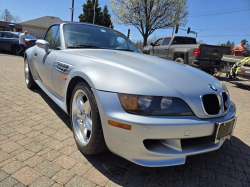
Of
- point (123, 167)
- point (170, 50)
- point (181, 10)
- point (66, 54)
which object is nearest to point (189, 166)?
point (123, 167)

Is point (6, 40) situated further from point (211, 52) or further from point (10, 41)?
point (211, 52)

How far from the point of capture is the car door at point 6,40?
12.8 metres

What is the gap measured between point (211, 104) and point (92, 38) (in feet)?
6.66

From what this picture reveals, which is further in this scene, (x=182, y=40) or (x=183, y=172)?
(x=182, y=40)

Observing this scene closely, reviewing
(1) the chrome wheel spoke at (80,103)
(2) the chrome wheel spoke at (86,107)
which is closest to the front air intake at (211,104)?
(2) the chrome wheel spoke at (86,107)

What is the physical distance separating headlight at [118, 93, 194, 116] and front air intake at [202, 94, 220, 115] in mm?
201

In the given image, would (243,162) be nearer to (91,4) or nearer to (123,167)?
(123,167)

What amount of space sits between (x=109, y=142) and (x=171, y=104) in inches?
24.7

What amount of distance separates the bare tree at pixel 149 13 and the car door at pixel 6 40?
1199 centimetres

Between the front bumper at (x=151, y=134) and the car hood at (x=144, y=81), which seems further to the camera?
the car hood at (x=144, y=81)

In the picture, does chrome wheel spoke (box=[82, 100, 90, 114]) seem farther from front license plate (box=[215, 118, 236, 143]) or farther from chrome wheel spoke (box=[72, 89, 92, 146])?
front license plate (box=[215, 118, 236, 143])

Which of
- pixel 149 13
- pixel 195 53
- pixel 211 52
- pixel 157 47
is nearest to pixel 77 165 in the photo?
pixel 195 53

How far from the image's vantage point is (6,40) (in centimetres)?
1289

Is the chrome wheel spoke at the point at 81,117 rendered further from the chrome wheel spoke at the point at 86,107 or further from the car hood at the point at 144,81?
→ the car hood at the point at 144,81
